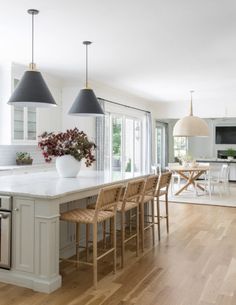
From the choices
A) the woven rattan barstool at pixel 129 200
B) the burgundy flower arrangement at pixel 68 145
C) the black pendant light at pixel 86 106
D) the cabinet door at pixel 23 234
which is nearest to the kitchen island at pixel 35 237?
the cabinet door at pixel 23 234

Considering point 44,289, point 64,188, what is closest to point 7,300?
point 44,289

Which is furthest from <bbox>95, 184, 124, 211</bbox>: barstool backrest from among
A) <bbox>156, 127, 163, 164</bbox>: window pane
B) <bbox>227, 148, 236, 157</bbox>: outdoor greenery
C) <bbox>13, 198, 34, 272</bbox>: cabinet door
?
<bbox>156, 127, 163, 164</bbox>: window pane

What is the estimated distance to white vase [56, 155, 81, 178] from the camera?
4387mm

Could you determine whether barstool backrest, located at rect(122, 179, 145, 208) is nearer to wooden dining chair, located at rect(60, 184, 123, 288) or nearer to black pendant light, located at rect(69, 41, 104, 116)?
wooden dining chair, located at rect(60, 184, 123, 288)

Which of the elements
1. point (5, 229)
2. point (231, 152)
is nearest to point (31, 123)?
point (5, 229)

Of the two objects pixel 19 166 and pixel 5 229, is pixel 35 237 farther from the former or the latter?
pixel 19 166

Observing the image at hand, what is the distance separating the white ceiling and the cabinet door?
205cm

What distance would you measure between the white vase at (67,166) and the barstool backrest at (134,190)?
849mm

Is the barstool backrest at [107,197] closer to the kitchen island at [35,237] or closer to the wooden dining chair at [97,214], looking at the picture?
the wooden dining chair at [97,214]

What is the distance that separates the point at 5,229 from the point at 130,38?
9.73 feet

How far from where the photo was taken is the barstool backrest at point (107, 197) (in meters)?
3.26

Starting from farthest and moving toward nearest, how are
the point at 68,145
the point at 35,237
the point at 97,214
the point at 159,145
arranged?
the point at 159,145 → the point at 68,145 → the point at 97,214 → the point at 35,237

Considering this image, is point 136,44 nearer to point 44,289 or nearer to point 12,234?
point 12,234

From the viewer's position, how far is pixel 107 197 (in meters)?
3.41
